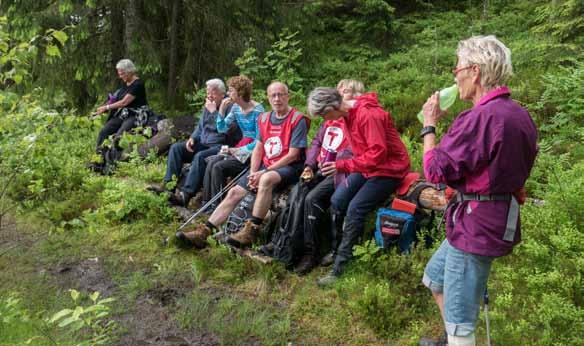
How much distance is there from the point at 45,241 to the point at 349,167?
154 inches

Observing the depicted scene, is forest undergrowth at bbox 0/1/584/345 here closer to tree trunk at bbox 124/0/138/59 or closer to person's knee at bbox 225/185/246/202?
person's knee at bbox 225/185/246/202

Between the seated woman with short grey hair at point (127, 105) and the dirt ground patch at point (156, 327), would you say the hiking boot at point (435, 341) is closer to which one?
the dirt ground patch at point (156, 327)

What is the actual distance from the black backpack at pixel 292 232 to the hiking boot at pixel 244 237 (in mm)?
301

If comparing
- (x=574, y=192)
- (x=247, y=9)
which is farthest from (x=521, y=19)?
(x=574, y=192)

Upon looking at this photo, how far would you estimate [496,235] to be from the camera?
2451mm

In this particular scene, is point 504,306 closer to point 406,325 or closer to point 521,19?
point 406,325

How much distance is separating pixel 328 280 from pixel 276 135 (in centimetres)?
182

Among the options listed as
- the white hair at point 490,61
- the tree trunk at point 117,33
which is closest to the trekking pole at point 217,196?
the white hair at point 490,61

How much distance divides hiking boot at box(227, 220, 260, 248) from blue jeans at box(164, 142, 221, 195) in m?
1.49

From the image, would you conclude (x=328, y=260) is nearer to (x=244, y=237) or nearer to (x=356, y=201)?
(x=356, y=201)

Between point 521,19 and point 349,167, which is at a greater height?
point 521,19

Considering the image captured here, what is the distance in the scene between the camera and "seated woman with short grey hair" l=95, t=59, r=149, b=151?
26.6 feet

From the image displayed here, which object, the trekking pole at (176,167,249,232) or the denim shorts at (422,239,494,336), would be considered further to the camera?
the trekking pole at (176,167,249,232)

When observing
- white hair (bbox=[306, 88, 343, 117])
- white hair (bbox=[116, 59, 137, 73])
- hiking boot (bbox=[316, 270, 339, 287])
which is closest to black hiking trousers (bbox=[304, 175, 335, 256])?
hiking boot (bbox=[316, 270, 339, 287])
